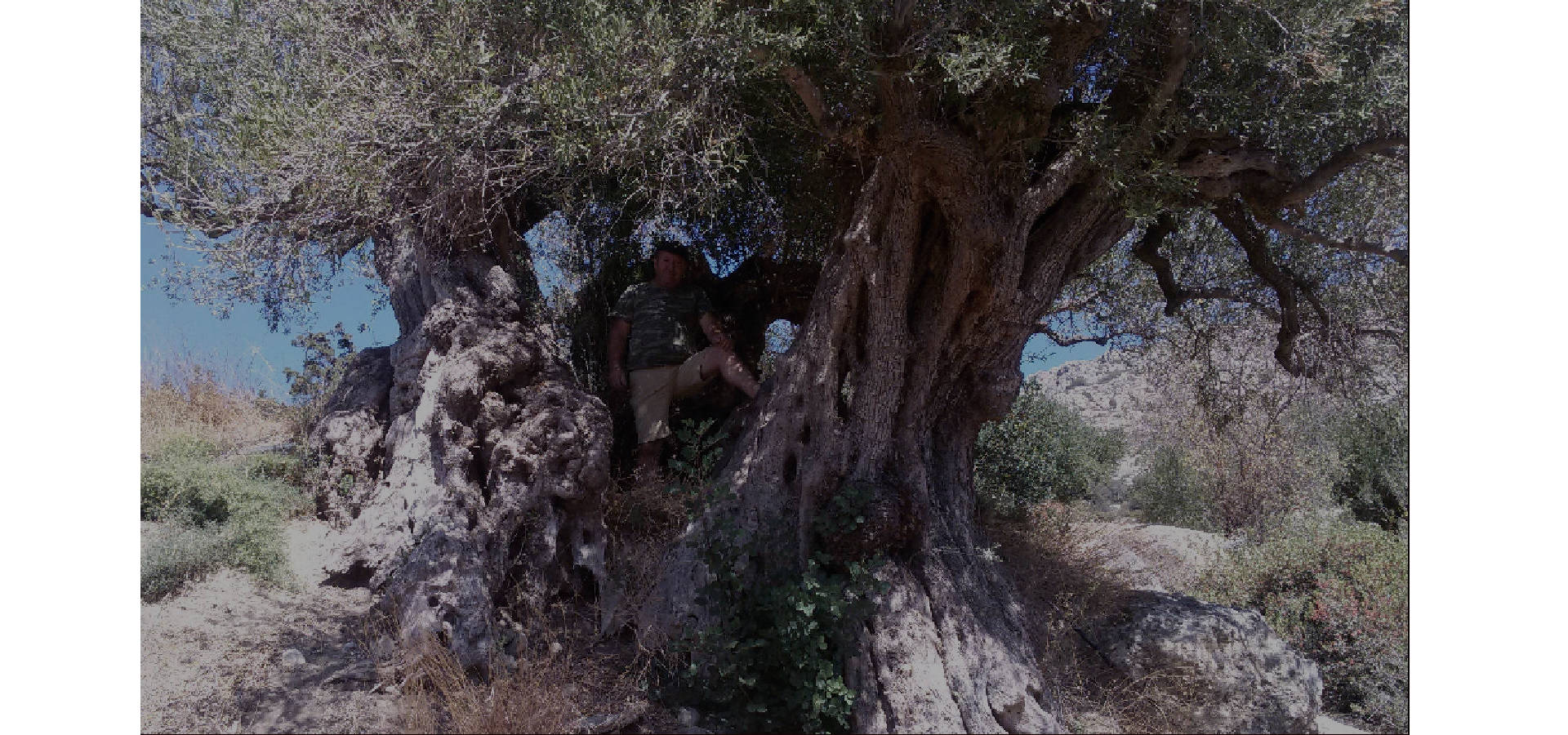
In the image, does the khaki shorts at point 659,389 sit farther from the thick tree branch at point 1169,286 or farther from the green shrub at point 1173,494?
the green shrub at point 1173,494

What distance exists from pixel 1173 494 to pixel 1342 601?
7230 millimetres

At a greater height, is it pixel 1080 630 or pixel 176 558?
pixel 176 558

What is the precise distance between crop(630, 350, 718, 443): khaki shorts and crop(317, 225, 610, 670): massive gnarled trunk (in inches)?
23.9

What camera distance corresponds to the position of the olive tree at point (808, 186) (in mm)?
4938

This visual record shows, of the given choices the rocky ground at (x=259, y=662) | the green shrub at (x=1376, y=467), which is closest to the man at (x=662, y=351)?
the rocky ground at (x=259, y=662)

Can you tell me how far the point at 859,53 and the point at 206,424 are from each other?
→ 785cm

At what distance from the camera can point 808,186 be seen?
712cm

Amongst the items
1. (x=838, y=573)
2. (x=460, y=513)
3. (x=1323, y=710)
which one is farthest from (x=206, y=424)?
(x=1323, y=710)

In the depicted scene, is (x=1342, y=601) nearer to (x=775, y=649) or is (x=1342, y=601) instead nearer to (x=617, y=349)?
(x=775, y=649)

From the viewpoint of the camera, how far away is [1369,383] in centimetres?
798

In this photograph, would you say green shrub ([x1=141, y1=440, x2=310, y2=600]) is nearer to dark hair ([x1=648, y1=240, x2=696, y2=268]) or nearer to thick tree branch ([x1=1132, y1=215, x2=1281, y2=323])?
dark hair ([x1=648, y1=240, x2=696, y2=268])

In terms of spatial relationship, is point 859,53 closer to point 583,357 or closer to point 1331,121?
point 1331,121

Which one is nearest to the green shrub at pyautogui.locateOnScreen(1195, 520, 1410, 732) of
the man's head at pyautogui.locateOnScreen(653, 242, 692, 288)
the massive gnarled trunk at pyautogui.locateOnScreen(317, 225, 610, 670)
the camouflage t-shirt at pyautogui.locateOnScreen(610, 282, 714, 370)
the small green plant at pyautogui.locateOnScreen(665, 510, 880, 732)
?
the small green plant at pyautogui.locateOnScreen(665, 510, 880, 732)

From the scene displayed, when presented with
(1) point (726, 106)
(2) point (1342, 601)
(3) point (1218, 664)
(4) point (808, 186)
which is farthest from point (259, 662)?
(2) point (1342, 601)
